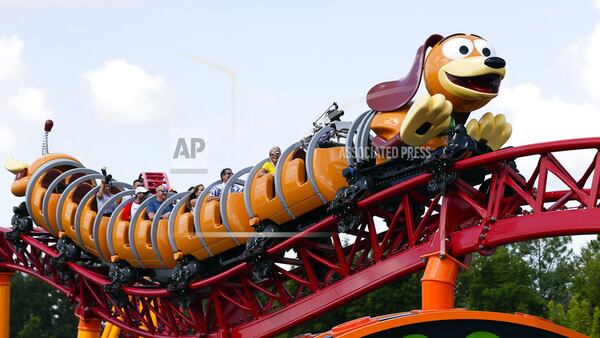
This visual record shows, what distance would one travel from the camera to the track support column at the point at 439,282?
35.2ft

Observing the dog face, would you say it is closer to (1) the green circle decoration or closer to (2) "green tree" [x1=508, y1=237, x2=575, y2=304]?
(1) the green circle decoration

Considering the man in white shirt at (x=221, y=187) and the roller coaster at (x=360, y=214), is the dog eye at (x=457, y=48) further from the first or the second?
the man in white shirt at (x=221, y=187)

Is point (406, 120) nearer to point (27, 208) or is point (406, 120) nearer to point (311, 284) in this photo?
point (311, 284)

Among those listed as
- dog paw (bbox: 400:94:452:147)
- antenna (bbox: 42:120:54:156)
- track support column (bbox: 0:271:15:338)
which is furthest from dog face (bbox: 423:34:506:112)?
track support column (bbox: 0:271:15:338)

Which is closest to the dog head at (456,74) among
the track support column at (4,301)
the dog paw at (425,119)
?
the dog paw at (425,119)

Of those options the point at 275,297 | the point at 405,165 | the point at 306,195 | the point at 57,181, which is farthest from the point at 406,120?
the point at 57,181

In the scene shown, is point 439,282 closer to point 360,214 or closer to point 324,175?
point 360,214

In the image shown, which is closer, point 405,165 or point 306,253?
point 405,165

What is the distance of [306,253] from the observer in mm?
13156

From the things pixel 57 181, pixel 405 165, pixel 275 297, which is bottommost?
pixel 275 297

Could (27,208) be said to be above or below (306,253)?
above

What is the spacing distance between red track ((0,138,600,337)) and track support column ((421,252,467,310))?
161 millimetres

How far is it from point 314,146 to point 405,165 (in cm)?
113

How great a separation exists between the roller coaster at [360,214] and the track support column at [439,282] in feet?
0.05
